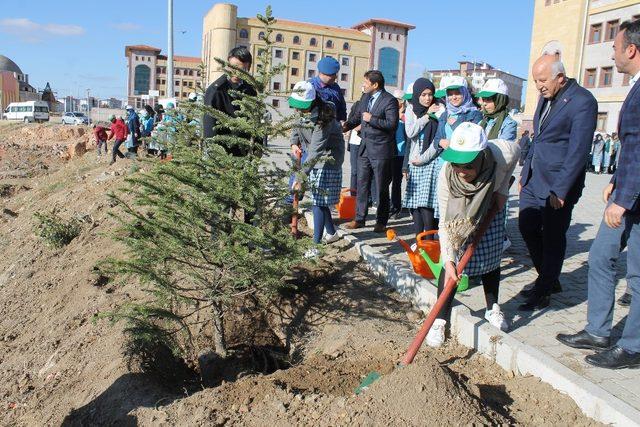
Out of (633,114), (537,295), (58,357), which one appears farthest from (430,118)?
(58,357)

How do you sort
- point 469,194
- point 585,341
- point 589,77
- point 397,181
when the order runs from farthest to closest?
1. point 589,77
2. point 397,181
3. point 585,341
4. point 469,194

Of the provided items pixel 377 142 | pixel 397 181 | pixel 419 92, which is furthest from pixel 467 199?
pixel 397 181

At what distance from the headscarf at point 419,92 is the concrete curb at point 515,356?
7.02ft

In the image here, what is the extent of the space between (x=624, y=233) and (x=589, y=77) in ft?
125

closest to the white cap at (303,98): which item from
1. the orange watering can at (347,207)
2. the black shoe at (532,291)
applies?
the black shoe at (532,291)

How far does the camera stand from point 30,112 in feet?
171

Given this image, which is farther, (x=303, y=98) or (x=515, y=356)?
(x=303, y=98)

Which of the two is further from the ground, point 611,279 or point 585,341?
point 611,279

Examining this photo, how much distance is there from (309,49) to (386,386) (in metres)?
85.7

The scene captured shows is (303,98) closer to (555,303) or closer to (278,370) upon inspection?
(278,370)

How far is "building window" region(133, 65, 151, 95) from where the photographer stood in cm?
10438

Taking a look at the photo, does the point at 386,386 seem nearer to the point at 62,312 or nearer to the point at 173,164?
the point at 173,164

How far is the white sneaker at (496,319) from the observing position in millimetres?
3967

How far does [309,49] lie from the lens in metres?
84.6
